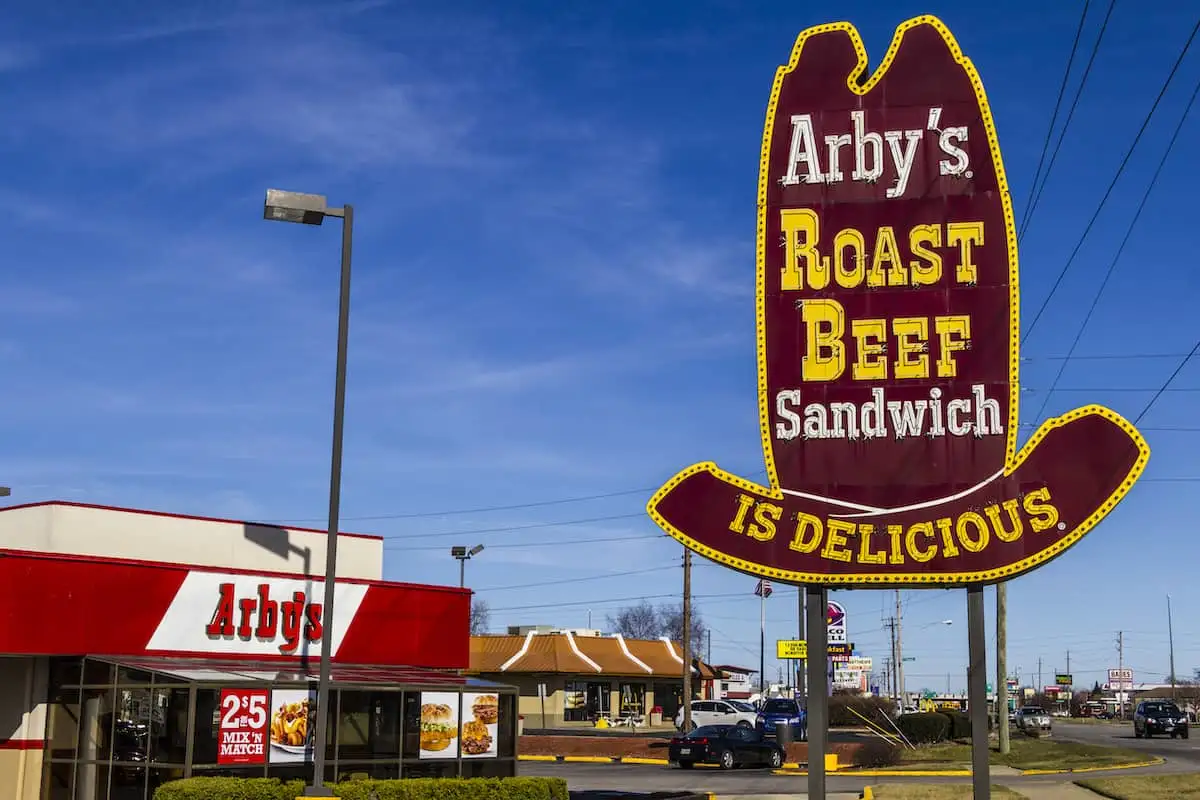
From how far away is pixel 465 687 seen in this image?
25312 mm

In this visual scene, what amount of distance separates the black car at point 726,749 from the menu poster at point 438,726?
17193mm


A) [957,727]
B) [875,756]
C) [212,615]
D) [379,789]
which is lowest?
[957,727]

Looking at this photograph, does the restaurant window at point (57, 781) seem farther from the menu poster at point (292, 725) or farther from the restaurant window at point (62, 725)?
the menu poster at point (292, 725)

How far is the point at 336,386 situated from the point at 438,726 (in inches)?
329

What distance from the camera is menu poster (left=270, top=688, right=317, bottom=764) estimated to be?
2248 cm

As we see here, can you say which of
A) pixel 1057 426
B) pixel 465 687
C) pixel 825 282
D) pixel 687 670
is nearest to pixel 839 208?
pixel 825 282

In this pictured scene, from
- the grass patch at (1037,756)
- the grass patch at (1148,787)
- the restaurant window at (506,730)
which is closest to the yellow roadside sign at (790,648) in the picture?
the grass patch at (1037,756)

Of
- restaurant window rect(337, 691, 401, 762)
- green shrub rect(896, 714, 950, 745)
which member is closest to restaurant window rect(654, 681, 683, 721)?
green shrub rect(896, 714, 950, 745)

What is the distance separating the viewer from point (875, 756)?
4097 centimetres

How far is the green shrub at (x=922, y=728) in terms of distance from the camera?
53688mm

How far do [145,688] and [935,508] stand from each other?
13436 millimetres

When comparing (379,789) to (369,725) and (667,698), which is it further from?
(667,698)

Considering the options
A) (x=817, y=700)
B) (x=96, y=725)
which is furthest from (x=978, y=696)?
(x=96, y=725)

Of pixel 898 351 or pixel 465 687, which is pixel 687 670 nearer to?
pixel 465 687
